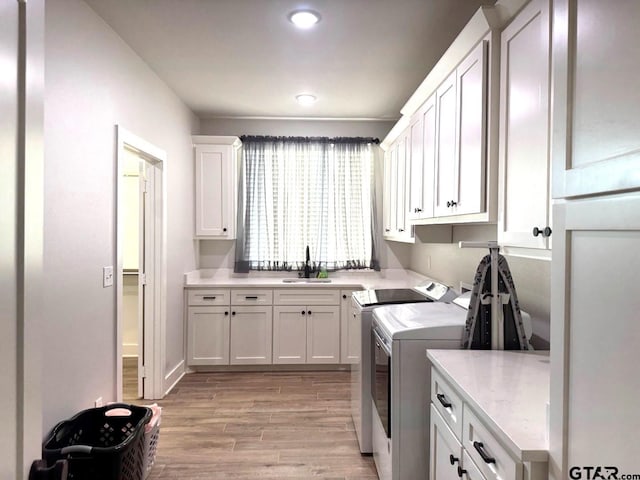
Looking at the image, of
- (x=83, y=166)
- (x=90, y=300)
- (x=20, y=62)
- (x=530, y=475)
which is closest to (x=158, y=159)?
(x=83, y=166)

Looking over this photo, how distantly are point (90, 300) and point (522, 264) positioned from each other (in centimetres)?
230

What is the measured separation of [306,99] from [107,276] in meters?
2.32

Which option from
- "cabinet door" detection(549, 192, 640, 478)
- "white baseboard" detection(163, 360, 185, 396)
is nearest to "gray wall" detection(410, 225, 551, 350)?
"cabinet door" detection(549, 192, 640, 478)

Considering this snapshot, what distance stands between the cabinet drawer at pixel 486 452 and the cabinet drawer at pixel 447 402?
61 mm

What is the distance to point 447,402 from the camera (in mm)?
1610

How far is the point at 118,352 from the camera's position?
268cm

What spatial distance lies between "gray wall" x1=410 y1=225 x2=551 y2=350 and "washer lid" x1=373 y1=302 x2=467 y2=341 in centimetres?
33

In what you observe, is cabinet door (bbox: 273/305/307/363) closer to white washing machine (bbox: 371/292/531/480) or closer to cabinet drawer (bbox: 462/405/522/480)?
white washing machine (bbox: 371/292/531/480)

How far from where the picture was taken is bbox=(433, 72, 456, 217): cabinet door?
2299 mm

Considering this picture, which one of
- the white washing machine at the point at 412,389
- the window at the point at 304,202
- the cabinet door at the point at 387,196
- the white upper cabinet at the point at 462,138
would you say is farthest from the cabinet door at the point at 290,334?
the white washing machine at the point at 412,389

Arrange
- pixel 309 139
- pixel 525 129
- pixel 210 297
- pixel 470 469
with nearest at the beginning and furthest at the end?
pixel 470 469
pixel 525 129
pixel 210 297
pixel 309 139

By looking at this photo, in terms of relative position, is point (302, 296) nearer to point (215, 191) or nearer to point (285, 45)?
point (215, 191)

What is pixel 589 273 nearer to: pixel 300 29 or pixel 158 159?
pixel 300 29

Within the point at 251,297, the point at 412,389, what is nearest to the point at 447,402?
the point at 412,389
